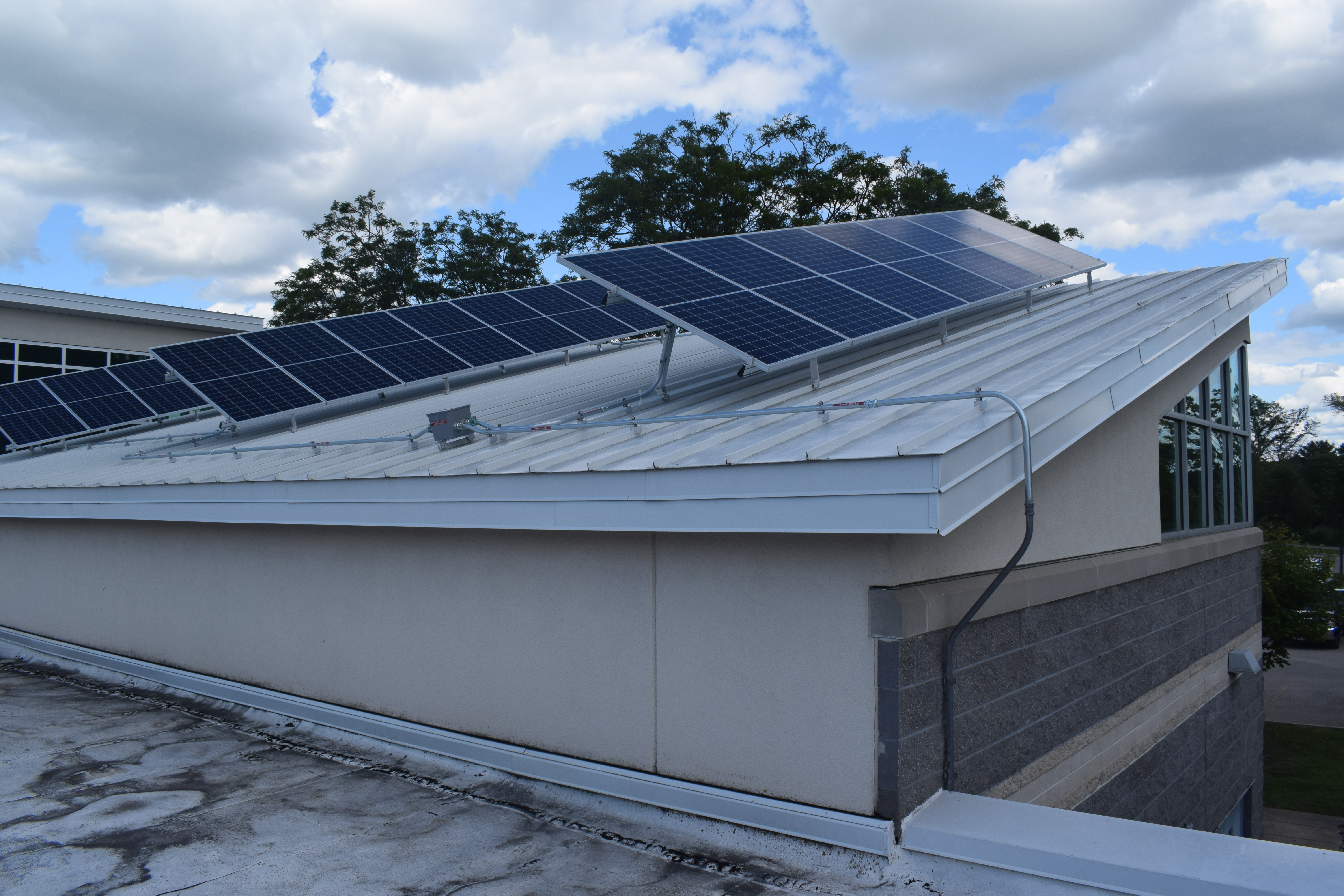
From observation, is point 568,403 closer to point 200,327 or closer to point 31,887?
point 31,887

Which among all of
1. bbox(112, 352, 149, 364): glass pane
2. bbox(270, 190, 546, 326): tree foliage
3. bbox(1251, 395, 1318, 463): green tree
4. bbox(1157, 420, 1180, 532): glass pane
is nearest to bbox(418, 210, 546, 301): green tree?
bbox(270, 190, 546, 326): tree foliage

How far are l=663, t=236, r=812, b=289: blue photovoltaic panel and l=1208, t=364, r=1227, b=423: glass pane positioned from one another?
5.47 meters

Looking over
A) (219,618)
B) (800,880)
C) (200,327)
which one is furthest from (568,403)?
(200,327)

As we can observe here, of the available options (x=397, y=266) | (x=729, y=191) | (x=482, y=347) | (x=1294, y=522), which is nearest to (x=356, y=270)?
(x=397, y=266)

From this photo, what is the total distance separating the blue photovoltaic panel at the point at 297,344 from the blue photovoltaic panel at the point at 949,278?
8.18 metres

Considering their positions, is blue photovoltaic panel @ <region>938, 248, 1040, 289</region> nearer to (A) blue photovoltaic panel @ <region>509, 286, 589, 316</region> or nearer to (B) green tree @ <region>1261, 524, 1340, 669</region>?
(A) blue photovoltaic panel @ <region>509, 286, 589, 316</region>

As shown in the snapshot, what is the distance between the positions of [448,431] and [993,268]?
298 inches

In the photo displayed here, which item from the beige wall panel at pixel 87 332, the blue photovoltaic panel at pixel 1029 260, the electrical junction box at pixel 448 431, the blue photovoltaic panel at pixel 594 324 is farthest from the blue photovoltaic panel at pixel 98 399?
the blue photovoltaic panel at pixel 1029 260

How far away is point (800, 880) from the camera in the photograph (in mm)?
5039

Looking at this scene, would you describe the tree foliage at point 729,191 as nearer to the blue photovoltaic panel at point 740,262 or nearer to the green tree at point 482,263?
the green tree at point 482,263

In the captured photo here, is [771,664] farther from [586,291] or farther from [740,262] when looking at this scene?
[586,291]

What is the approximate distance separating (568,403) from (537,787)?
4625 mm

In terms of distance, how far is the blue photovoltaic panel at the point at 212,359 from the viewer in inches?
500

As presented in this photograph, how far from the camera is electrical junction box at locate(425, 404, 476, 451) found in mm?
7820
